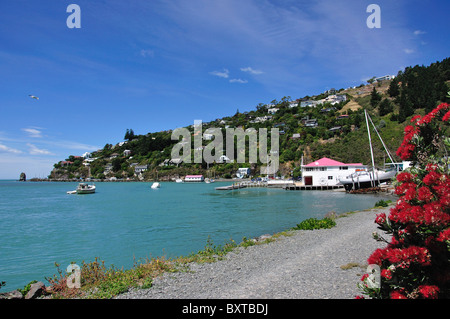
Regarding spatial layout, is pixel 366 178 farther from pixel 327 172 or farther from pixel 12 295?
pixel 12 295

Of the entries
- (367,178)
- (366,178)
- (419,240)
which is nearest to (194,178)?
(366,178)

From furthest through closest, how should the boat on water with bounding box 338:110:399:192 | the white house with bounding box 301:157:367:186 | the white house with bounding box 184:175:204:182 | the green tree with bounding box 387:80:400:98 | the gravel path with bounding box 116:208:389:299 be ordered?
the white house with bounding box 184:175:204:182 < the green tree with bounding box 387:80:400:98 < the white house with bounding box 301:157:367:186 < the boat on water with bounding box 338:110:399:192 < the gravel path with bounding box 116:208:389:299

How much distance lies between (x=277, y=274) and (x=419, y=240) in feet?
17.0

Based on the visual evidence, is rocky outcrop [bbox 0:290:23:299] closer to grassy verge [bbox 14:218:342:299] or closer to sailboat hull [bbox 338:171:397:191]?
grassy verge [bbox 14:218:342:299]

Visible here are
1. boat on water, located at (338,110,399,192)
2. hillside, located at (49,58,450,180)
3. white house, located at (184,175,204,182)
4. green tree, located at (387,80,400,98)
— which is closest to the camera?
boat on water, located at (338,110,399,192)

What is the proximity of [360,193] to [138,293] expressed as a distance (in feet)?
164

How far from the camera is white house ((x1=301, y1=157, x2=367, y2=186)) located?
62750 mm

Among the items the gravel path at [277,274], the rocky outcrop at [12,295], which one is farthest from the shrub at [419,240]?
the rocky outcrop at [12,295]

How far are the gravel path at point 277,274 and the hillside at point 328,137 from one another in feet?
205

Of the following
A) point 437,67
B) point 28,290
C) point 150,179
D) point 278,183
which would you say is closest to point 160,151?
point 150,179

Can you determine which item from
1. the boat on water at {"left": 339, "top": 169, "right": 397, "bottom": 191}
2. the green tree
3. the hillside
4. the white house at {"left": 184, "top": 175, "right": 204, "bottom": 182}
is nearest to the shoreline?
the boat on water at {"left": 339, "top": 169, "right": 397, "bottom": 191}

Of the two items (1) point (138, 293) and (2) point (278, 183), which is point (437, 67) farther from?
(1) point (138, 293)

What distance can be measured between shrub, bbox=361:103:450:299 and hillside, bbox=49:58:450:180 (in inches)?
2717
